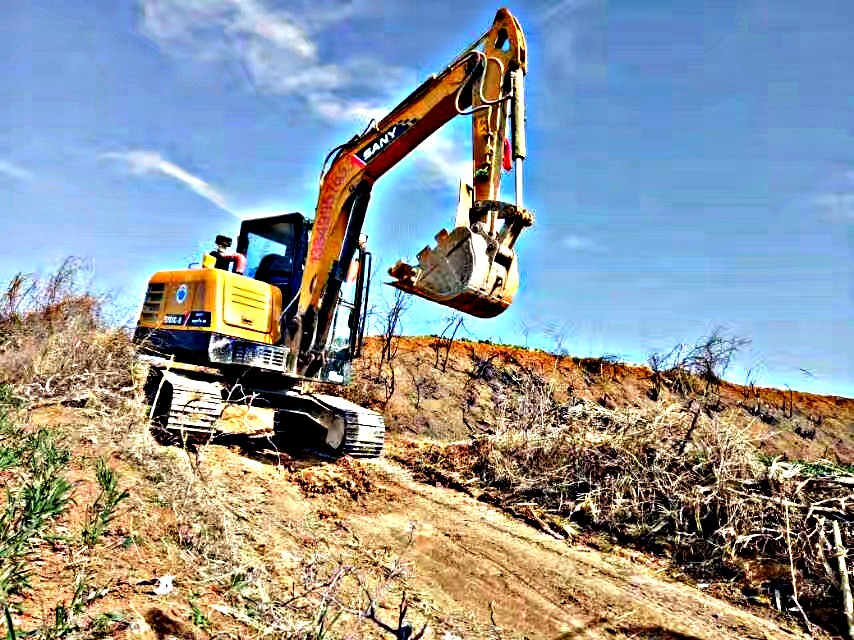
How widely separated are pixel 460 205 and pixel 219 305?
368cm

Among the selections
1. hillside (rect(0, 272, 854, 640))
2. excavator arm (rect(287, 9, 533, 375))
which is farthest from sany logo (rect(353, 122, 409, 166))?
hillside (rect(0, 272, 854, 640))

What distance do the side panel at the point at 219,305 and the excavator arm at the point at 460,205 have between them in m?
0.42

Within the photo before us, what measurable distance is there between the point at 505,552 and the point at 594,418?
2.88m

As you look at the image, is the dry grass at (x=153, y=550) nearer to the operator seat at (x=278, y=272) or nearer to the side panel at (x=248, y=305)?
the side panel at (x=248, y=305)

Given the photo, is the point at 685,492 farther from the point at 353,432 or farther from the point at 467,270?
the point at 353,432

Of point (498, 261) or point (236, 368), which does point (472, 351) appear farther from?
point (498, 261)

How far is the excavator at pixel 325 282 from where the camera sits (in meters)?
6.52

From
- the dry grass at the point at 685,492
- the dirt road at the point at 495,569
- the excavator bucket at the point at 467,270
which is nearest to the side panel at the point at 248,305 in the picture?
the dirt road at the point at 495,569

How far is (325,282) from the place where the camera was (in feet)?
28.2

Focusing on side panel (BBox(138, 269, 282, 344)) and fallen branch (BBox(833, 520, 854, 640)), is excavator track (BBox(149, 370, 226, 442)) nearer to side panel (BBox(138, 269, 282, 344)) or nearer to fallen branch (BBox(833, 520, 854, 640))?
side panel (BBox(138, 269, 282, 344))

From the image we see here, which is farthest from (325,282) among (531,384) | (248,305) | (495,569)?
(531,384)

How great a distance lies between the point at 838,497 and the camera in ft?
18.6

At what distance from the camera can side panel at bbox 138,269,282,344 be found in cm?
818

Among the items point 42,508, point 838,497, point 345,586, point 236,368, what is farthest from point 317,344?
point 838,497
